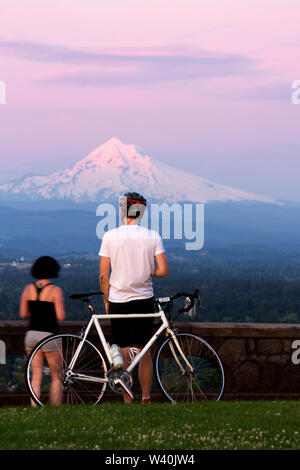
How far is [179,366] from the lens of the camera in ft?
26.1

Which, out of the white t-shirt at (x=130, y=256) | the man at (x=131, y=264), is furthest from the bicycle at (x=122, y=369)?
the white t-shirt at (x=130, y=256)

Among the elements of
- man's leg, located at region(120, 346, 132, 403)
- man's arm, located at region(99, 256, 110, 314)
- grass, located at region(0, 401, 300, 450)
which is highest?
man's arm, located at region(99, 256, 110, 314)

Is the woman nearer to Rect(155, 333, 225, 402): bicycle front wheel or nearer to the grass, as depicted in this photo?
the grass

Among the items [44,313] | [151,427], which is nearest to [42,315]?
[44,313]

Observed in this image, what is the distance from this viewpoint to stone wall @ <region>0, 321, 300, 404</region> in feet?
31.9

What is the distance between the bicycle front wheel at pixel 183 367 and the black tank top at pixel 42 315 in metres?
1.10

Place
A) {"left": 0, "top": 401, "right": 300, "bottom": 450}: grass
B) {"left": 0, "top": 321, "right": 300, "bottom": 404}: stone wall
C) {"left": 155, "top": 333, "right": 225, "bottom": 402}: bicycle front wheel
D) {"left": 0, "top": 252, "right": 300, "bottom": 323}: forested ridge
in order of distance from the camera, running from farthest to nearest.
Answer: {"left": 0, "top": 252, "right": 300, "bottom": 323}: forested ridge < {"left": 0, "top": 321, "right": 300, "bottom": 404}: stone wall < {"left": 155, "top": 333, "right": 225, "bottom": 402}: bicycle front wheel < {"left": 0, "top": 401, "right": 300, "bottom": 450}: grass

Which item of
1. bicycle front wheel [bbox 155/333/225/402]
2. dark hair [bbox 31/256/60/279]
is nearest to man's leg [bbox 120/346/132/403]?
bicycle front wheel [bbox 155/333/225/402]

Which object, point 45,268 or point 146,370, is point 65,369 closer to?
point 146,370

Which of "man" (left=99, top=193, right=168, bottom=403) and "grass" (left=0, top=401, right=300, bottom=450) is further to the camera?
"man" (left=99, top=193, right=168, bottom=403)

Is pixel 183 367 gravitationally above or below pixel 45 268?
below

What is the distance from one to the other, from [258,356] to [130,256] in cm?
304

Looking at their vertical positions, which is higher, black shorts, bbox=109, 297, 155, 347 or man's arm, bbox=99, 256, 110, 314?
man's arm, bbox=99, 256, 110, 314

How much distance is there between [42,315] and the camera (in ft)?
25.3
